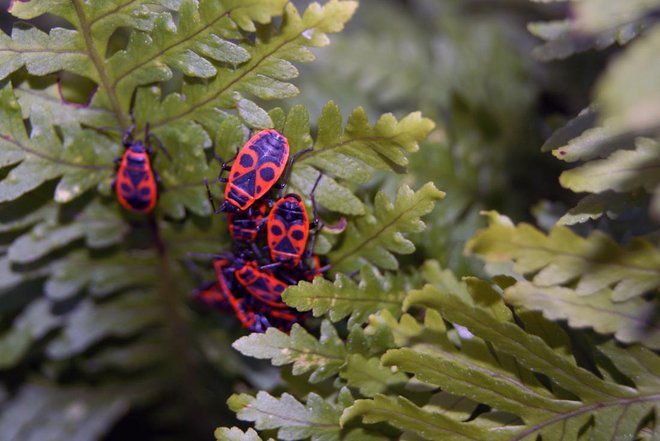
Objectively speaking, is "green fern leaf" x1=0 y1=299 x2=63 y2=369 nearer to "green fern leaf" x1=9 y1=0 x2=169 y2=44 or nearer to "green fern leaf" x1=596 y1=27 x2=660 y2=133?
"green fern leaf" x1=9 y1=0 x2=169 y2=44

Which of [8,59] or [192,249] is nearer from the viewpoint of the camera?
[8,59]

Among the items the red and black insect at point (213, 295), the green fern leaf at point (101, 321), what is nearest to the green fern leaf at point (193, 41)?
the red and black insect at point (213, 295)

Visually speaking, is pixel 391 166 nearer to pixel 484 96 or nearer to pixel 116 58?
pixel 116 58

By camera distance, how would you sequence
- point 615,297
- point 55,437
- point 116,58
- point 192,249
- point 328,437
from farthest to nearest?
point 55,437 → point 192,249 → point 116,58 → point 328,437 → point 615,297

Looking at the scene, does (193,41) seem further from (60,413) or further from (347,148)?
(60,413)

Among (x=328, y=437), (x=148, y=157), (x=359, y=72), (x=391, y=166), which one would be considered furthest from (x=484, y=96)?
(x=328, y=437)

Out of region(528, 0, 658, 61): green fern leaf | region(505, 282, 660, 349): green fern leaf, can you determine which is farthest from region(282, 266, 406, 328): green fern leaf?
region(528, 0, 658, 61): green fern leaf

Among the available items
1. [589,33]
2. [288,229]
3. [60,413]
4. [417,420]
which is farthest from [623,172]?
[60,413]
